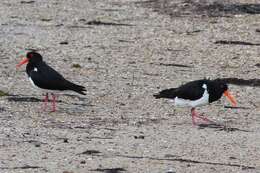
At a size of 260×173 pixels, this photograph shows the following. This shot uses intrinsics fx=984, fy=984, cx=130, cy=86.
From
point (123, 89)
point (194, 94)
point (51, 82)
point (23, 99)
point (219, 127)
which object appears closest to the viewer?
point (219, 127)

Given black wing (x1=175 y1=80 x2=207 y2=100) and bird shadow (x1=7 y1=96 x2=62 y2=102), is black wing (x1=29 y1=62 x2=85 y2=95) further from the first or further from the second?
black wing (x1=175 y1=80 x2=207 y2=100)

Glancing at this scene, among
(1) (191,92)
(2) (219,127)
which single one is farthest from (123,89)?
(2) (219,127)

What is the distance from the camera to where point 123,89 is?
16.2 metres

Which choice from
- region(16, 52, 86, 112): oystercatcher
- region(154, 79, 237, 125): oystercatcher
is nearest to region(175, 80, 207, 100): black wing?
region(154, 79, 237, 125): oystercatcher

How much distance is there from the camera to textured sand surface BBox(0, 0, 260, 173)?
37.8ft

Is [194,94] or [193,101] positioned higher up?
[194,94]

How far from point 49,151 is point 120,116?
2.61 meters

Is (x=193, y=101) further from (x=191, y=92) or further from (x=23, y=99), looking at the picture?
(x=23, y=99)

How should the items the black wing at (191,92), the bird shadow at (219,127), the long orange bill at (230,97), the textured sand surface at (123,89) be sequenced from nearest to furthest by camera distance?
the textured sand surface at (123,89), the bird shadow at (219,127), the black wing at (191,92), the long orange bill at (230,97)

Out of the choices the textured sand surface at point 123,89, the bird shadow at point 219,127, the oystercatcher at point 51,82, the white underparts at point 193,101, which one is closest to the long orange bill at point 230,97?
the textured sand surface at point 123,89

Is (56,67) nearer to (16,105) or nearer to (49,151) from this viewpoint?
(16,105)

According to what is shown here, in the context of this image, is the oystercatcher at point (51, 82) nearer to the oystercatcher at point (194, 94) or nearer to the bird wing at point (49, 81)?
the bird wing at point (49, 81)

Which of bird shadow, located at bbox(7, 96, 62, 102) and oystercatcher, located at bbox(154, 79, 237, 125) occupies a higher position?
oystercatcher, located at bbox(154, 79, 237, 125)

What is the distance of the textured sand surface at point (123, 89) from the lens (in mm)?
11523
